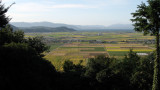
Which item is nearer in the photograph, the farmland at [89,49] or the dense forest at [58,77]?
the dense forest at [58,77]

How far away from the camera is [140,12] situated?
42.3 ft

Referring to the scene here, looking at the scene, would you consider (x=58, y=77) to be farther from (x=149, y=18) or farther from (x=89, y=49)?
(x=89, y=49)

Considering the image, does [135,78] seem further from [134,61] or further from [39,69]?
[39,69]

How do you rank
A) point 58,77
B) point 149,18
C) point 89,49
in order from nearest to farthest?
point 149,18, point 58,77, point 89,49

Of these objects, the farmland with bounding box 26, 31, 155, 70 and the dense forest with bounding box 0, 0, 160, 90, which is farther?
the farmland with bounding box 26, 31, 155, 70

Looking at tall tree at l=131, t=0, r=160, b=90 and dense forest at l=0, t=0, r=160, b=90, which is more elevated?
tall tree at l=131, t=0, r=160, b=90

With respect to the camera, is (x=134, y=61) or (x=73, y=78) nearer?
(x=73, y=78)

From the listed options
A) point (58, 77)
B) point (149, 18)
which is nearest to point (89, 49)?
point (58, 77)

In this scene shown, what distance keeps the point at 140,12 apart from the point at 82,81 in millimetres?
10796

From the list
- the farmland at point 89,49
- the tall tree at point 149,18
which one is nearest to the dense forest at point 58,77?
the tall tree at point 149,18

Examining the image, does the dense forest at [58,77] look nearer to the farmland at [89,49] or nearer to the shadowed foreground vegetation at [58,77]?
the shadowed foreground vegetation at [58,77]

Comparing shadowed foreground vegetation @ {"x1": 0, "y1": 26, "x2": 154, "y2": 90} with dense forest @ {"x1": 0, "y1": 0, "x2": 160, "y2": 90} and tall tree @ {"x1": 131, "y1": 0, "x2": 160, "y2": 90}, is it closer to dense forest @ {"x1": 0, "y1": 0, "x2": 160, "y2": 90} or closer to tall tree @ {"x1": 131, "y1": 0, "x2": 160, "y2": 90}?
dense forest @ {"x1": 0, "y1": 0, "x2": 160, "y2": 90}

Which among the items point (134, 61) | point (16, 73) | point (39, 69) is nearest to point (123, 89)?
point (134, 61)

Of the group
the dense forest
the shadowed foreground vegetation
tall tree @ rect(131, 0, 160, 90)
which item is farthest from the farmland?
the shadowed foreground vegetation
